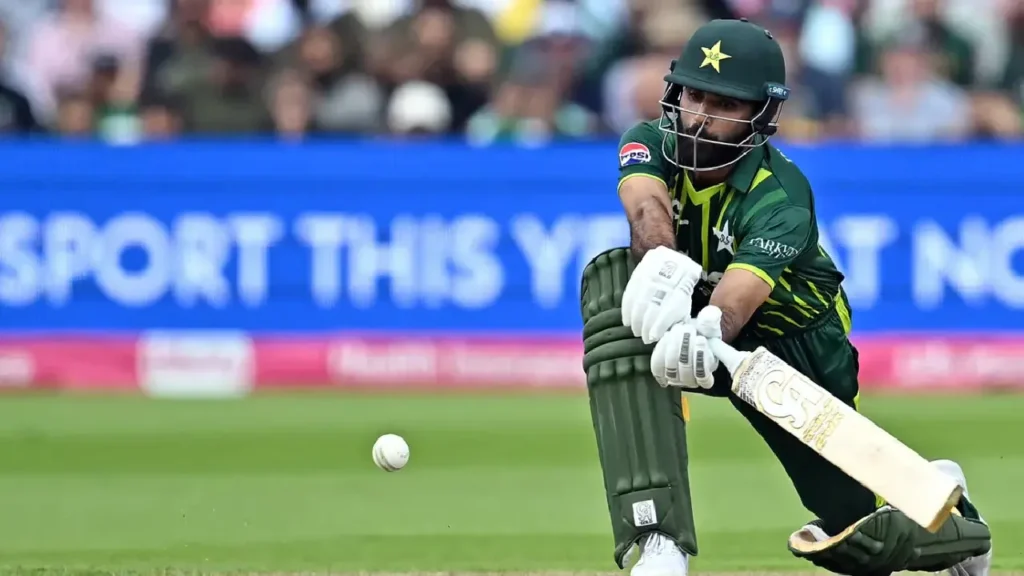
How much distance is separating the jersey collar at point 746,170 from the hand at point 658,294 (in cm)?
42

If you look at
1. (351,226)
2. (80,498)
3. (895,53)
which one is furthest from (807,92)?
(80,498)

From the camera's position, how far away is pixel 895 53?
436 inches

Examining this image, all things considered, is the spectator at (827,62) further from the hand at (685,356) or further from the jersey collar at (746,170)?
the hand at (685,356)

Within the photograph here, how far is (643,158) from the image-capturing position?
15.0 ft

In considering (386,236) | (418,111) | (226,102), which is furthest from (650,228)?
(226,102)

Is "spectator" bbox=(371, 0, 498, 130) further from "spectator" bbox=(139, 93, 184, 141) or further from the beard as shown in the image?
the beard

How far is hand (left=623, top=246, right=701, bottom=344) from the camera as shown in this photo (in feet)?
13.4

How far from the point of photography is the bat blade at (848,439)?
4020 mm

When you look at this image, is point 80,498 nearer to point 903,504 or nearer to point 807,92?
point 903,504

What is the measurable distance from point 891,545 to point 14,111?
762 centimetres

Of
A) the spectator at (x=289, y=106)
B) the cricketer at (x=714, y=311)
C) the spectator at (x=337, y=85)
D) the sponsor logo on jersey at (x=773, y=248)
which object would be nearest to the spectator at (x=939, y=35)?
the spectator at (x=337, y=85)

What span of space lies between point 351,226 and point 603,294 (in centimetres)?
598

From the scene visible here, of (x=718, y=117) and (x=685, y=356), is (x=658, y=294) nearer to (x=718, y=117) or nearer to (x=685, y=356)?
(x=685, y=356)

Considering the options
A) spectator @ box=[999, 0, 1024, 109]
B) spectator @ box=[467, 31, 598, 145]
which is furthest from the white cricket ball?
spectator @ box=[999, 0, 1024, 109]
